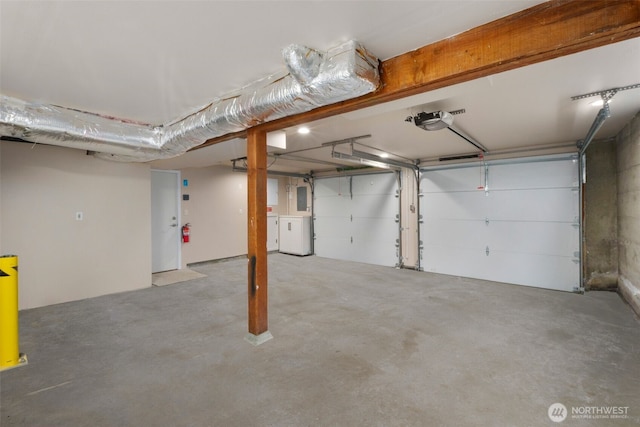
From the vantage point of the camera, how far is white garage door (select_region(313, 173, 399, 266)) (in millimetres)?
6117

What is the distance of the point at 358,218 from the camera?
663 cm

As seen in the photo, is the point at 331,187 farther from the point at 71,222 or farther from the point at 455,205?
the point at 71,222

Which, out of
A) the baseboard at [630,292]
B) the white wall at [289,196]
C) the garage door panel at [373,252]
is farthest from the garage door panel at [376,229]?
the baseboard at [630,292]

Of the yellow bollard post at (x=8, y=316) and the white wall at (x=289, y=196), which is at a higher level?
the white wall at (x=289, y=196)

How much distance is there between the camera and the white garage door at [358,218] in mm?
6117

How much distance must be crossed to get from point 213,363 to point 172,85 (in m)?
2.18

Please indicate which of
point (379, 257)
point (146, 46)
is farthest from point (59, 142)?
point (379, 257)

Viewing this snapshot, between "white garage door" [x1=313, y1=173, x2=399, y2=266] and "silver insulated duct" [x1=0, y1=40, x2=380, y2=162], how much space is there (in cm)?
419

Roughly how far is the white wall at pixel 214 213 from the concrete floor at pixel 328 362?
2115mm

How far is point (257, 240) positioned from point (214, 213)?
3964 millimetres

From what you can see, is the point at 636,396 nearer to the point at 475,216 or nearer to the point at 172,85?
the point at 475,216

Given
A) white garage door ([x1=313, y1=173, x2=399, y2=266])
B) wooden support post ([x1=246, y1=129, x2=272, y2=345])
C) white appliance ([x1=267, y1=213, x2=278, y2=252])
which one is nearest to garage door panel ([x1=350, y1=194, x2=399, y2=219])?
white garage door ([x1=313, y1=173, x2=399, y2=266])

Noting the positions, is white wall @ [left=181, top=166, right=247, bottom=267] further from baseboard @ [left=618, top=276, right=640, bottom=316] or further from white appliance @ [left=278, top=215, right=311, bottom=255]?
baseboard @ [left=618, top=276, right=640, bottom=316]

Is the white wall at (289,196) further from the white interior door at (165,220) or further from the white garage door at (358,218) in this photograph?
the white interior door at (165,220)
